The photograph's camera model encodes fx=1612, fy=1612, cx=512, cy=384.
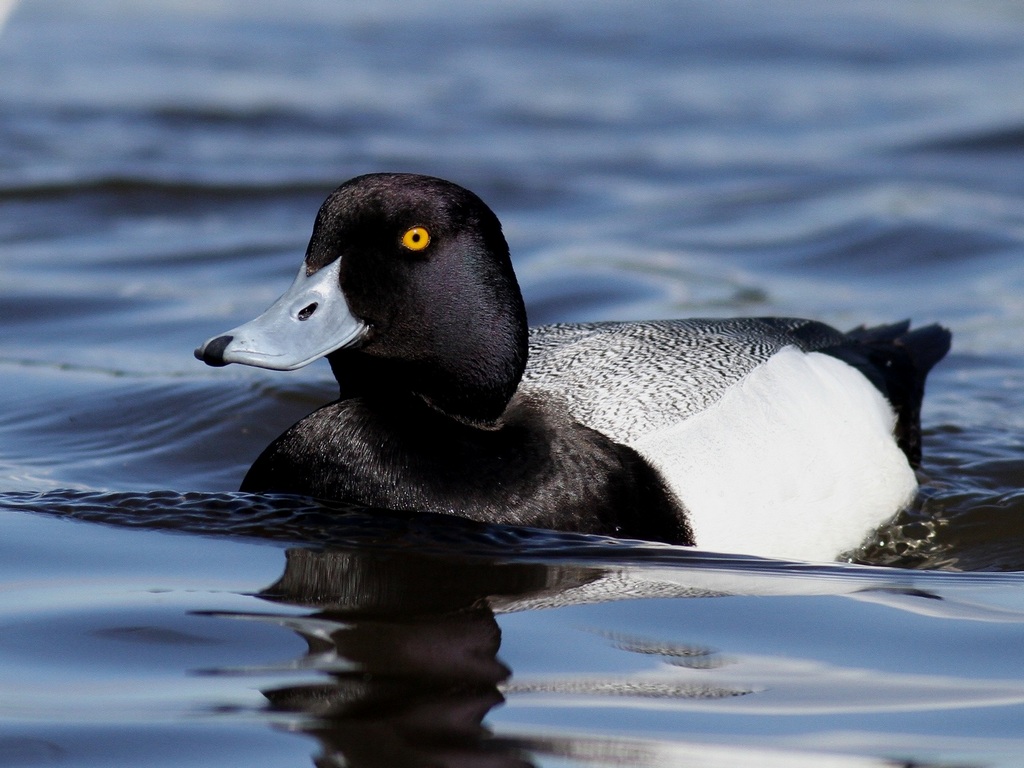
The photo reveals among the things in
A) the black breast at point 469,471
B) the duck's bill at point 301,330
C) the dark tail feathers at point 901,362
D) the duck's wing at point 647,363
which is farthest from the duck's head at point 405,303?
the dark tail feathers at point 901,362

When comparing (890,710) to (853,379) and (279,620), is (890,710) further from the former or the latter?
(853,379)

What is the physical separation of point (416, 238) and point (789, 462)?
1317mm

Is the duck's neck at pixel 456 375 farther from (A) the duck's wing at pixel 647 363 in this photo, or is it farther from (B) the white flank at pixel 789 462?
(B) the white flank at pixel 789 462

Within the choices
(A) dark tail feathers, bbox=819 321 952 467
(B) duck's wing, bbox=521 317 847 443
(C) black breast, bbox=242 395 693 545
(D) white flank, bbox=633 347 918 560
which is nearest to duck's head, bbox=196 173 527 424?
(C) black breast, bbox=242 395 693 545

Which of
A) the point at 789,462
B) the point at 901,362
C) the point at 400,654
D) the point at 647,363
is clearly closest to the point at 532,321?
the point at 901,362

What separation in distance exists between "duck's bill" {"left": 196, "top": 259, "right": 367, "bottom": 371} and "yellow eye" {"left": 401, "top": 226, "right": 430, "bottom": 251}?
19 centimetres

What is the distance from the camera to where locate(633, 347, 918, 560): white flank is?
4.48 m

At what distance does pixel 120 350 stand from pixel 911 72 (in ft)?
28.0

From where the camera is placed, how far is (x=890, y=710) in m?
3.18

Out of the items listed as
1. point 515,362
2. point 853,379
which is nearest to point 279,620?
point 515,362

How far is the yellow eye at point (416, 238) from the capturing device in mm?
4285

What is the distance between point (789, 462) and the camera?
4750 millimetres

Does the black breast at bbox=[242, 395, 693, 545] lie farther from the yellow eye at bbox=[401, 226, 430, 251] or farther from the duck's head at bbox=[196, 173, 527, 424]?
the yellow eye at bbox=[401, 226, 430, 251]

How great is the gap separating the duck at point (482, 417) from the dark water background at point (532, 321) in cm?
13
